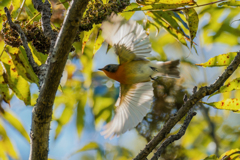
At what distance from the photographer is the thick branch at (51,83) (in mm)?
738

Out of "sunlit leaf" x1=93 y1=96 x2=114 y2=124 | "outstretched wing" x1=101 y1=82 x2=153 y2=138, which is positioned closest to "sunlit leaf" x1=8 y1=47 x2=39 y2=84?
"outstretched wing" x1=101 y1=82 x2=153 y2=138

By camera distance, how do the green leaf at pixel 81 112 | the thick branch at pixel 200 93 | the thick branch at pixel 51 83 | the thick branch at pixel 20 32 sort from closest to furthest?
1. the thick branch at pixel 51 83
2. the thick branch at pixel 200 93
3. the thick branch at pixel 20 32
4. the green leaf at pixel 81 112

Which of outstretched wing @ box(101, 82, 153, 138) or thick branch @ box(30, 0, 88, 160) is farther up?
thick branch @ box(30, 0, 88, 160)

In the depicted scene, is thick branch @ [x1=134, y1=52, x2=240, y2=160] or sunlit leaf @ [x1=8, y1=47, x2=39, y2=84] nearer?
thick branch @ [x1=134, y1=52, x2=240, y2=160]

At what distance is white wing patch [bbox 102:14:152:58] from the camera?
1.41 meters

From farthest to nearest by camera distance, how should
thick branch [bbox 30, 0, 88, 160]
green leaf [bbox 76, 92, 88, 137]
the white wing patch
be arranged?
green leaf [bbox 76, 92, 88, 137]
the white wing patch
thick branch [bbox 30, 0, 88, 160]

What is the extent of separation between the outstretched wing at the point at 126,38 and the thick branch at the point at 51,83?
1.82 ft

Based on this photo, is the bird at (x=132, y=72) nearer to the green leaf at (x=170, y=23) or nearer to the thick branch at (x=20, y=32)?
the green leaf at (x=170, y=23)

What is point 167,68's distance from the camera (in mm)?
1883

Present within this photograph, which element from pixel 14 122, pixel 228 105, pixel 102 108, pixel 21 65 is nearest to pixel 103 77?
pixel 102 108

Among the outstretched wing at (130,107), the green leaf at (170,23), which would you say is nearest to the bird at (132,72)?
the outstretched wing at (130,107)

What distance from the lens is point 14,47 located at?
1.24 m

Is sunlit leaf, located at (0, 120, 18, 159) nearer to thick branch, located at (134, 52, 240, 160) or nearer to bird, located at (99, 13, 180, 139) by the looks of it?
bird, located at (99, 13, 180, 139)

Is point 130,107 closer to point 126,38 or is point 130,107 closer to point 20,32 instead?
point 126,38
